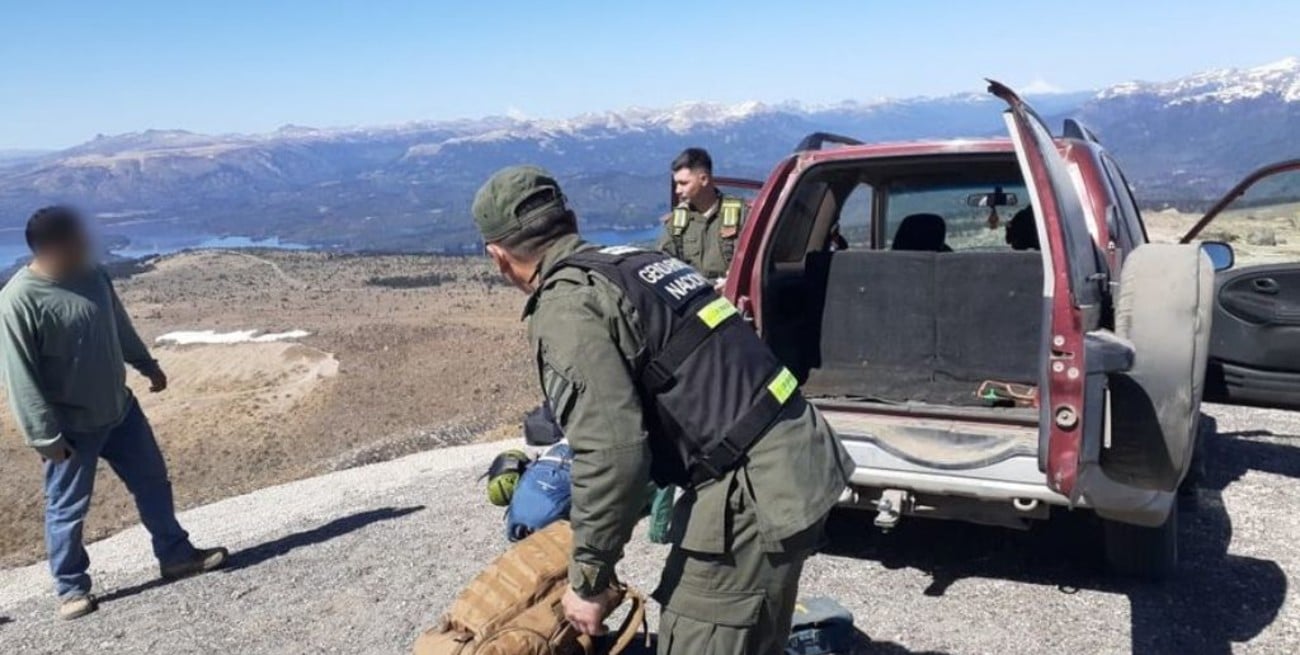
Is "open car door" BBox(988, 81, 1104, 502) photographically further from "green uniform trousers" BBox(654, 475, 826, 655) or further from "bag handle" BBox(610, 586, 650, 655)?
"bag handle" BBox(610, 586, 650, 655)

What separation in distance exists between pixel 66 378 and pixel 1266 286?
6.00m

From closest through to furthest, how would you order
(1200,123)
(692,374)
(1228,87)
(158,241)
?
1. (692,374)
2. (158,241)
3. (1200,123)
4. (1228,87)

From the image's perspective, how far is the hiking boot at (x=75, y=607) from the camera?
5.00 m

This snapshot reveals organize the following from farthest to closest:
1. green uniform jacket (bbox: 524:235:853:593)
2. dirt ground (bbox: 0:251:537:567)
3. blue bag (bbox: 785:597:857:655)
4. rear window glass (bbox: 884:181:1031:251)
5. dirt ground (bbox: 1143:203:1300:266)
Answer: dirt ground (bbox: 1143:203:1300:266)
dirt ground (bbox: 0:251:537:567)
rear window glass (bbox: 884:181:1031:251)
blue bag (bbox: 785:597:857:655)
green uniform jacket (bbox: 524:235:853:593)

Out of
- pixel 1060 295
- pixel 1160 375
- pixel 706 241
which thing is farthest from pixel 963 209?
pixel 1160 375

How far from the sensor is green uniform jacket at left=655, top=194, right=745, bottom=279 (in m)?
6.74

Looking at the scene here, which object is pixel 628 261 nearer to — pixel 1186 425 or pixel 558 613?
pixel 558 613

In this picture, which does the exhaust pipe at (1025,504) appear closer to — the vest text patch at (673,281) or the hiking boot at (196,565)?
the vest text patch at (673,281)

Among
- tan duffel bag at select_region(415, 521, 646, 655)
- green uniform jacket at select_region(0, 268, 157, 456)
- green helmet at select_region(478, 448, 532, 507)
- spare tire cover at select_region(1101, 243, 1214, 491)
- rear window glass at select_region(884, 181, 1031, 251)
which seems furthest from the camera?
rear window glass at select_region(884, 181, 1031, 251)

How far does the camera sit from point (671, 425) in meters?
2.43

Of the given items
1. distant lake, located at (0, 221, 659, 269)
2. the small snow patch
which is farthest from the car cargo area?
distant lake, located at (0, 221, 659, 269)

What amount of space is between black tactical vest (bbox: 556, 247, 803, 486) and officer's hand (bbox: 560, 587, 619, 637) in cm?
34

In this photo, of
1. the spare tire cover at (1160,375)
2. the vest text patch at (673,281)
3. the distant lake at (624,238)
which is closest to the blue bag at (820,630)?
the spare tire cover at (1160,375)

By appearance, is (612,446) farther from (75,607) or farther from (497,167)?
(497,167)
